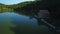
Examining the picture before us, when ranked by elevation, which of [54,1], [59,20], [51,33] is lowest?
[51,33]

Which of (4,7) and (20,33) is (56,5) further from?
(4,7)

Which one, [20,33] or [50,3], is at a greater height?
[50,3]

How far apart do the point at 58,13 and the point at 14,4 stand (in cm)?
2249

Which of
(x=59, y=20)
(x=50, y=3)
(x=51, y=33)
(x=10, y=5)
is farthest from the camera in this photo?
(x=10, y=5)

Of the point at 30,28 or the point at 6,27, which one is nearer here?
the point at 30,28

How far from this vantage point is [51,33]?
669 cm

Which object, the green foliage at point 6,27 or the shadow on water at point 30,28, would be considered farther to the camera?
the green foliage at point 6,27

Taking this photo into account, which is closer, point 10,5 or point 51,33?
point 51,33

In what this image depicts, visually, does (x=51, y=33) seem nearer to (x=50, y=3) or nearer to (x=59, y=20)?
(x=59, y=20)

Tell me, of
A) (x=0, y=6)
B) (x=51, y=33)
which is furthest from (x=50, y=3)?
(x=0, y=6)

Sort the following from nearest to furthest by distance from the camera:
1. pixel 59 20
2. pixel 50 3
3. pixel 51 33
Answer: pixel 51 33 < pixel 59 20 < pixel 50 3

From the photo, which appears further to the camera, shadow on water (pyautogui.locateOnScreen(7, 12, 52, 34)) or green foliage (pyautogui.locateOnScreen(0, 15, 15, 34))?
green foliage (pyautogui.locateOnScreen(0, 15, 15, 34))

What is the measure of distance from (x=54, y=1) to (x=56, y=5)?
1.22 ft

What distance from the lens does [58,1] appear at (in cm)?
835
